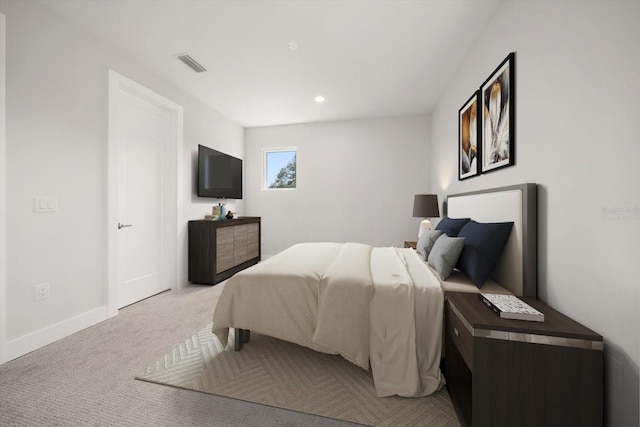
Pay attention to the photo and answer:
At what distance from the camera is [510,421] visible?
1.02 metres

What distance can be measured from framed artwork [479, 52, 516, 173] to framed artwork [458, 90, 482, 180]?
91mm

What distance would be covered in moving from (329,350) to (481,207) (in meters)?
1.70

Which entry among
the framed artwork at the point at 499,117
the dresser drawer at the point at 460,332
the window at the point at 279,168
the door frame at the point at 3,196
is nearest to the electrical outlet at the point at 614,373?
the dresser drawer at the point at 460,332

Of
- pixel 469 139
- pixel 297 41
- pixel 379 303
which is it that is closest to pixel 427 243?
pixel 379 303

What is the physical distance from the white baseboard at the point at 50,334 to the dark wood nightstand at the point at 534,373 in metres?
2.99

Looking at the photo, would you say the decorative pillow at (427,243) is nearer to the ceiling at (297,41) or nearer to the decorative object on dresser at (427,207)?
the decorative object on dresser at (427,207)

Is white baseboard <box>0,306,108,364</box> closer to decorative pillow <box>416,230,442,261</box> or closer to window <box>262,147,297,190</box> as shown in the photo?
decorative pillow <box>416,230,442,261</box>

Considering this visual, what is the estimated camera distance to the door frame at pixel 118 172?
8.30ft

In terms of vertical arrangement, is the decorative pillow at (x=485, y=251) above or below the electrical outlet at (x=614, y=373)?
above

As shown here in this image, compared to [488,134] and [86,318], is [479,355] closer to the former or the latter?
[488,134]

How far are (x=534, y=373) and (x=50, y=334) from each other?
129 inches

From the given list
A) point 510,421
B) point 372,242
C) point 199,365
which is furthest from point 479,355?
point 372,242

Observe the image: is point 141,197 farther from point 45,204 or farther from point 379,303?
point 379,303

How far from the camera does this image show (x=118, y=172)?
266cm
